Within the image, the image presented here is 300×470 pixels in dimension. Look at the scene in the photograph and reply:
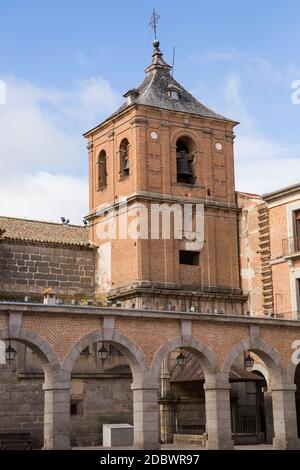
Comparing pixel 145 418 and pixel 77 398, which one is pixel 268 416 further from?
pixel 145 418

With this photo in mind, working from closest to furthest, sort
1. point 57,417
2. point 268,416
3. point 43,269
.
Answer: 1. point 57,417
2. point 268,416
3. point 43,269

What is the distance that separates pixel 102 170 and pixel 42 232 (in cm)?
449

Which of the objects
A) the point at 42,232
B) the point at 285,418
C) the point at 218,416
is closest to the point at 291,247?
the point at 285,418

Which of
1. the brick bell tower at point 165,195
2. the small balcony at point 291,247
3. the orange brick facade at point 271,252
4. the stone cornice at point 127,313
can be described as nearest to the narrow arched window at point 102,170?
the brick bell tower at point 165,195

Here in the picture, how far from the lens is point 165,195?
36.0m

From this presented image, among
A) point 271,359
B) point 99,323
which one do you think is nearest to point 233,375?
point 271,359

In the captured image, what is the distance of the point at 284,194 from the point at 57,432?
15246mm

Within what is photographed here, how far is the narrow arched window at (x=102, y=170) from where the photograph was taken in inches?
1528

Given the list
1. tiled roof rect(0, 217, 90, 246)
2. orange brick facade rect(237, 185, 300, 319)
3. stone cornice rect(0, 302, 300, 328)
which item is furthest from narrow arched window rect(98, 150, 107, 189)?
stone cornice rect(0, 302, 300, 328)

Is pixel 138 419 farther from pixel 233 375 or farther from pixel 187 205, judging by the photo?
pixel 187 205

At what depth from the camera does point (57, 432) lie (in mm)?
25078

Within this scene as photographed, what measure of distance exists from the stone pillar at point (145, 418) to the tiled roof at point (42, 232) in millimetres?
10831

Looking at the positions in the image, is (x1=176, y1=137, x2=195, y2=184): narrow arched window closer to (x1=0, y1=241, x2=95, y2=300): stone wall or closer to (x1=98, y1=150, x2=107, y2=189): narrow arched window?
(x1=98, y1=150, x2=107, y2=189): narrow arched window

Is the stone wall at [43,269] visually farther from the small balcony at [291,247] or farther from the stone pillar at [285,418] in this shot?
the stone pillar at [285,418]
